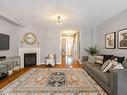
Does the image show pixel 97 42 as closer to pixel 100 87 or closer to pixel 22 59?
pixel 100 87

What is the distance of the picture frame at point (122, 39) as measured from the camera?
395cm

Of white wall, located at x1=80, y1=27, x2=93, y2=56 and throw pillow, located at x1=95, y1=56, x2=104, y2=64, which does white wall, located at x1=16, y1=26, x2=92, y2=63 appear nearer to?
white wall, located at x1=80, y1=27, x2=93, y2=56

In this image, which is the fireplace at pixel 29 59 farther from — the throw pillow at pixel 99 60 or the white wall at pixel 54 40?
the throw pillow at pixel 99 60

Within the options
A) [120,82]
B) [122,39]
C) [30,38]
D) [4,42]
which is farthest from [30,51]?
[120,82]

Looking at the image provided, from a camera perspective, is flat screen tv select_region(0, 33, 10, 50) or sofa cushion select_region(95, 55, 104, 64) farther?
flat screen tv select_region(0, 33, 10, 50)

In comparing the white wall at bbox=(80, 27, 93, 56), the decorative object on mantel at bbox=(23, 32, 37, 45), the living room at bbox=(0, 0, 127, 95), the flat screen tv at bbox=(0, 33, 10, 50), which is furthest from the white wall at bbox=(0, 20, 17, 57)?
the white wall at bbox=(80, 27, 93, 56)

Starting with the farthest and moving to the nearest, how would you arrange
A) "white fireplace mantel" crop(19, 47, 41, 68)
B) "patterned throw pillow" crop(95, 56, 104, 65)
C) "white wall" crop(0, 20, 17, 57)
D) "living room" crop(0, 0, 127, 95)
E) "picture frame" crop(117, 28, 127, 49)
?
"white fireplace mantel" crop(19, 47, 41, 68) < "white wall" crop(0, 20, 17, 57) < "patterned throw pillow" crop(95, 56, 104, 65) < "picture frame" crop(117, 28, 127, 49) < "living room" crop(0, 0, 127, 95)

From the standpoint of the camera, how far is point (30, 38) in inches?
270

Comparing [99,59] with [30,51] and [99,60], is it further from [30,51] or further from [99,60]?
[30,51]

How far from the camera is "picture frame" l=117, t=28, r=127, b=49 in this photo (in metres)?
3.95

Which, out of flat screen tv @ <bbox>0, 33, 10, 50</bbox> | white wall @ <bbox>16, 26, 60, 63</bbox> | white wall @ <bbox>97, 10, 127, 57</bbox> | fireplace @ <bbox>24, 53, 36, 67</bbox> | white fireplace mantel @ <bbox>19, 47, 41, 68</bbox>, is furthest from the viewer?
white wall @ <bbox>16, 26, 60, 63</bbox>

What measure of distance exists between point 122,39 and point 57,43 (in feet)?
13.9

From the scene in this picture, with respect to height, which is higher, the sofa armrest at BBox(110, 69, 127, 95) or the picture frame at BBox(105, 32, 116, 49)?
the picture frame at BBox(105, 32, 116, 49)

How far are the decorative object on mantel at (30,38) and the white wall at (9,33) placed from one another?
0.72 m
